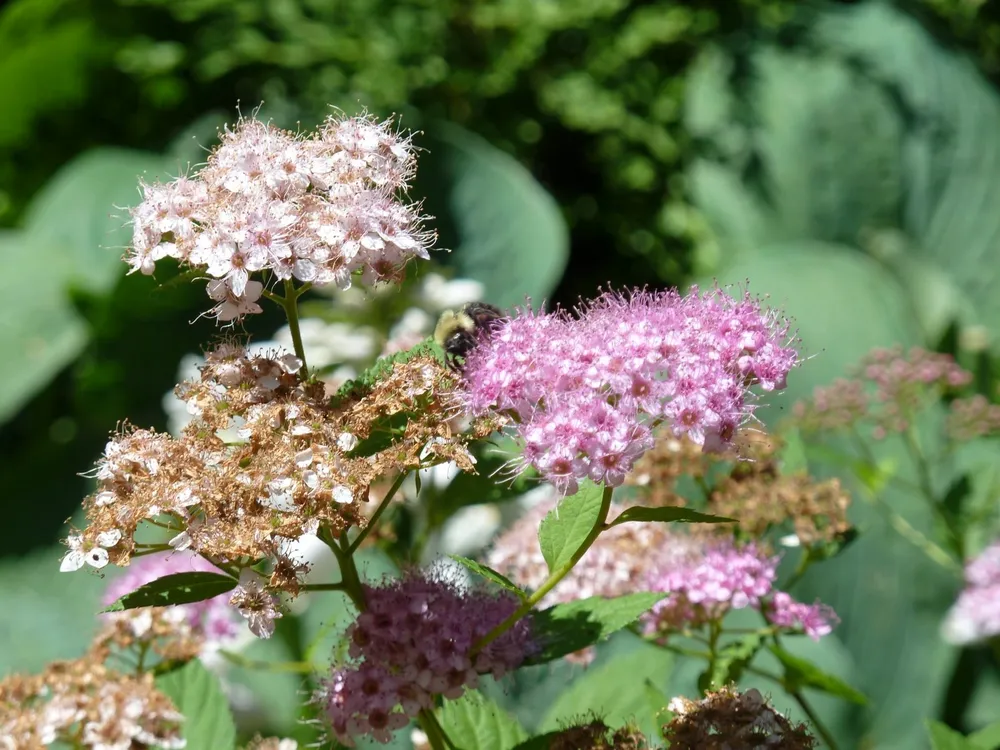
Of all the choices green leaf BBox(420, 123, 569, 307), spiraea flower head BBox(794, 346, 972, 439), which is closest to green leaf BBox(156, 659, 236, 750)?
spiraea flower head BBox(794, 346, 972, 439)

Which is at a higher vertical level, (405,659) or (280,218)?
(280,218)

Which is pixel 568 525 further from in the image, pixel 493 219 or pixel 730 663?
pixel 493 219

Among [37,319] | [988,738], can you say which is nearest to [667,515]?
[988,738]

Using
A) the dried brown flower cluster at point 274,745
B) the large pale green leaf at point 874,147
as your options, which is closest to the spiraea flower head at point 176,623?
the dried brown flower cluster at point 274,745

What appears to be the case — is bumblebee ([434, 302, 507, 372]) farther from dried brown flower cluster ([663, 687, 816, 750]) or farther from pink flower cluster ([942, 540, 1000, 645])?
pink flower cluster ([942, 540, 1000, 645])

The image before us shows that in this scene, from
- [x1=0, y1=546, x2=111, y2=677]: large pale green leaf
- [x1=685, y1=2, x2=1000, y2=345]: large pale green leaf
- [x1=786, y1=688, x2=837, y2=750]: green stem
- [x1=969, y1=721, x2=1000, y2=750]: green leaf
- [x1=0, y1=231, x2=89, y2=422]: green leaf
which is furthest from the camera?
[x1=685, y1=2, x2=1000, y2=345]: large pale green leaf

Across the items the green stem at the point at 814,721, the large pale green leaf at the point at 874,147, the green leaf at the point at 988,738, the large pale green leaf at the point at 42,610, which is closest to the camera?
the green stem at the point at 814,721

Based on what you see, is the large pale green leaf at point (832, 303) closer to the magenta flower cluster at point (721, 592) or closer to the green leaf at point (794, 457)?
the green leaf at point (794, 457)
